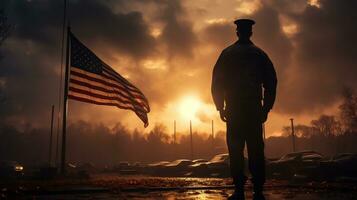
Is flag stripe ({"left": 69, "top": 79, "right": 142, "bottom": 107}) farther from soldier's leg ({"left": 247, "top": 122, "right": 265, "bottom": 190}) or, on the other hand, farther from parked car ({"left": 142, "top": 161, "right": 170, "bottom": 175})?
parked car ({"left": 142, "top": 161, "right": 170, "bottom": 175})

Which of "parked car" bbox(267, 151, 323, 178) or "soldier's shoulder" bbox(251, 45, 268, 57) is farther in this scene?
"parked car" bbox(267, 151, 323, 178)

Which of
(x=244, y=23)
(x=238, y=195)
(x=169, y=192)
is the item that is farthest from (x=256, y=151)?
(x=169, y=192)

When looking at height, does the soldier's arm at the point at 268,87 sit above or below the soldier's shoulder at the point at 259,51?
below

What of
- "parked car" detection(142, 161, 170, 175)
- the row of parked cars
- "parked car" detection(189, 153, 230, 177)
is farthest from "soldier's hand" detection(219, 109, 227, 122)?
"parked car" detection(142, 161, 170, 175)

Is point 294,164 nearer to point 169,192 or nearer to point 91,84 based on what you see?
point 91,84

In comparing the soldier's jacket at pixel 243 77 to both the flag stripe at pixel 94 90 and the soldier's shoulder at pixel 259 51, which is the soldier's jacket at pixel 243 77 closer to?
the soldier's shoulder at pixel 259 51

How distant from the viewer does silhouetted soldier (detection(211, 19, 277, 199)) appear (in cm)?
488

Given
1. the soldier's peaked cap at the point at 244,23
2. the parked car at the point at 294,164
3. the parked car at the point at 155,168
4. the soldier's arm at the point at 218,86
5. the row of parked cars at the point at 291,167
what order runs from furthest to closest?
the parked car at the point at 155,168, the parked car at the point at 294,164, the row of parked cars at the point at 291,167, the soldier's peaked cap at the point at 244,23, the soldier's arm at the point at 218,86

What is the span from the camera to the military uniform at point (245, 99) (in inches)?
192

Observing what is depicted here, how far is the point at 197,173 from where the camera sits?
2633 centimetres

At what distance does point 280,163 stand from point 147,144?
130 metres

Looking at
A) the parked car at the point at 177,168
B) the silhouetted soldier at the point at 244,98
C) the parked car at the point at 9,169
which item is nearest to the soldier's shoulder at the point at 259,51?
the silhouetted soldier at the point at 244,98

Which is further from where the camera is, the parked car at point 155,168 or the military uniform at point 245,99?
the parked car at point 155,168

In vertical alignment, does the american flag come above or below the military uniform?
above
